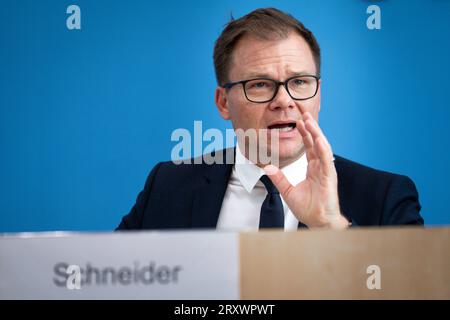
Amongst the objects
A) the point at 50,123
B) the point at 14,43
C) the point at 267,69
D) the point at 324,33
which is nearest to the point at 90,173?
the point at 50,123

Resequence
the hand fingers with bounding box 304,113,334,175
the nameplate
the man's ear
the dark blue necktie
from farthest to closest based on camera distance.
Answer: the man's ear, the dark blue necktie, the hand fingers with bounding box 304,113,334,175, the nameplate

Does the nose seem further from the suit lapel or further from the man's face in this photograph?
the suit lapel

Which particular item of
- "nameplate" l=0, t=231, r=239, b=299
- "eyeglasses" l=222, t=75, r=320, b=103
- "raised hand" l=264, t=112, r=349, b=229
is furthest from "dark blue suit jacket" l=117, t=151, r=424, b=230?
"nameplate" l=0, t=231, r=239, b=299

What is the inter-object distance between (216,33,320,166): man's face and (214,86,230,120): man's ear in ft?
0.04

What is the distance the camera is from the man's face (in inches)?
74.6

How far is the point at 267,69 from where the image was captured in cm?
190

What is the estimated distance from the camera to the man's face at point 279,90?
1.89 m

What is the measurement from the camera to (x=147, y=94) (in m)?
2.06

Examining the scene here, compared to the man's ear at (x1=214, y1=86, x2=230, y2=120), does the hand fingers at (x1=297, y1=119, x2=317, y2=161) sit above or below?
below

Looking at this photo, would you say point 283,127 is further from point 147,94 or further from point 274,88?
point 147,94

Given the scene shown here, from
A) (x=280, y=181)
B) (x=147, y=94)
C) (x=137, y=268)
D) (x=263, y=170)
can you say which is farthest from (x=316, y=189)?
(x=147, y=94)

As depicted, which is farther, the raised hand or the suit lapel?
the suit lapel

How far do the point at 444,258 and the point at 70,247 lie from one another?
926 millimetres
